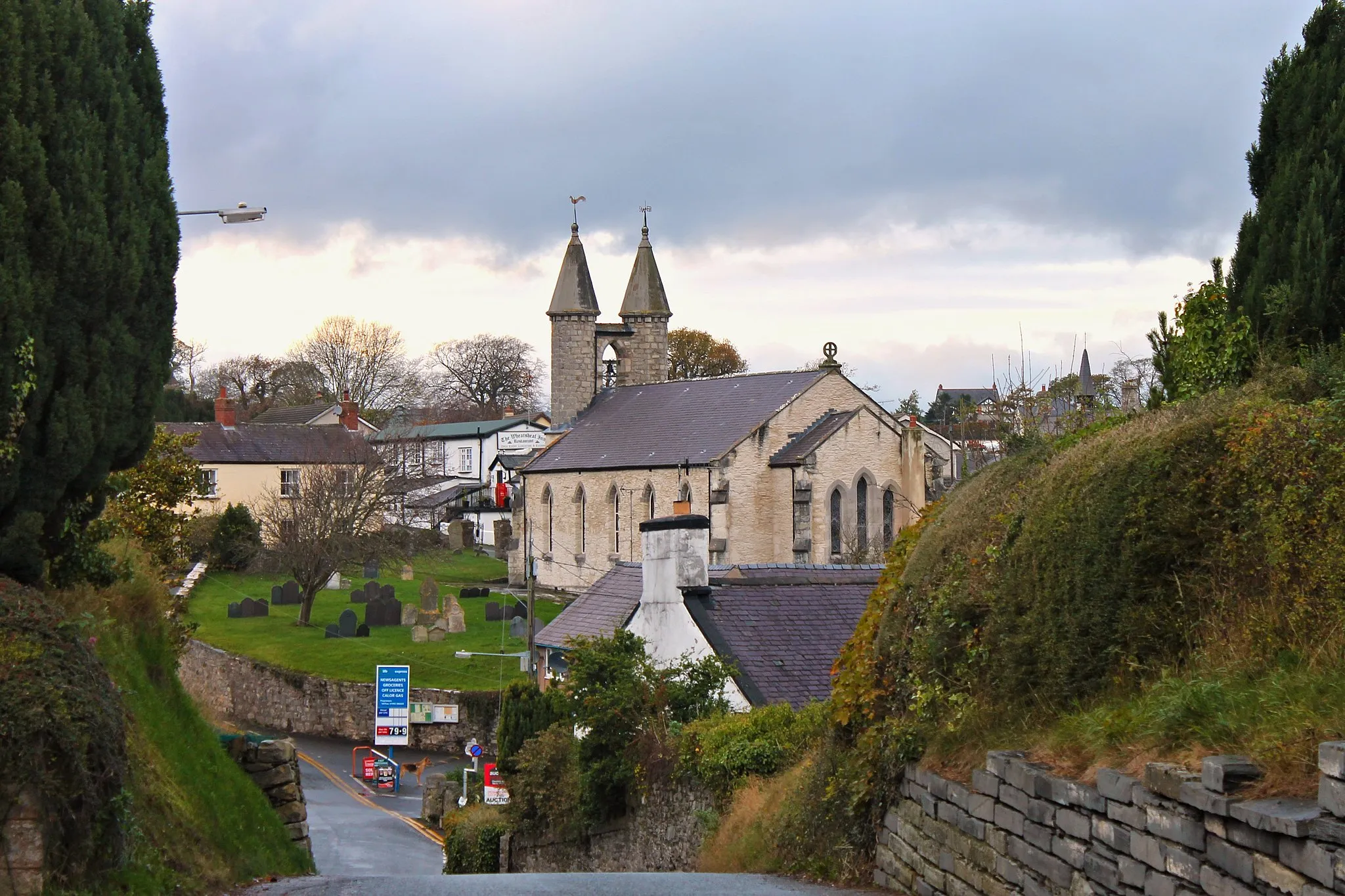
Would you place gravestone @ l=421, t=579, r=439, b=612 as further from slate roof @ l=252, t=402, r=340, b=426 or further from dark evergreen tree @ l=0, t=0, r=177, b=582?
slate roof @ l=252, t=402, r=340, b=426

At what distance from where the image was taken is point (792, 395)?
49344 mm

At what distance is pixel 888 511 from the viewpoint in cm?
4947

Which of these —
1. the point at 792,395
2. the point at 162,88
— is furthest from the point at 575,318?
the point at 162,88

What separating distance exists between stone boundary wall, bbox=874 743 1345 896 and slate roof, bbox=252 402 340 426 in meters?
88.1

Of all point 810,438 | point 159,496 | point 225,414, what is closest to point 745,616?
point 159,496

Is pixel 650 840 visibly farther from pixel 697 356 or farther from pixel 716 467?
pixel 697 356

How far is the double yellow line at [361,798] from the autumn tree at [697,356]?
5606cm

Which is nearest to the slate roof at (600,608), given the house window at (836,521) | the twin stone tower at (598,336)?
the house window at (836,521)

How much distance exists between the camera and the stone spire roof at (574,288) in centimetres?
6109

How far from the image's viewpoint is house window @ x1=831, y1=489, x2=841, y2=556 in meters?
48.5

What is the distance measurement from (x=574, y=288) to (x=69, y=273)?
51.2 m

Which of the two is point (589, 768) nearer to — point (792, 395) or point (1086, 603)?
point (1086, 603)

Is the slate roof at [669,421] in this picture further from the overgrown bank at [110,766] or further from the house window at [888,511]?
the overgrown bank at [110,766]

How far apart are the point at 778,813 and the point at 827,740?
49.2 inches
